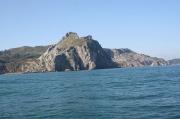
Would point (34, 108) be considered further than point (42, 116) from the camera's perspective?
Yes

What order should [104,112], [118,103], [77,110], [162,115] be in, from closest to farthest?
→ [162,115] < [104,112] < [77,110] < [118,103]

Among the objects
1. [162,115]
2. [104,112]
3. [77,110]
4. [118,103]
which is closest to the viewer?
[162,115]

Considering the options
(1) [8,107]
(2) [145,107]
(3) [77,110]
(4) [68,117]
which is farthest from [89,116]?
(1) [8,107]

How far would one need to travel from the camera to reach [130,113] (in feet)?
144

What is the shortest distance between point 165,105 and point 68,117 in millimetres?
13526

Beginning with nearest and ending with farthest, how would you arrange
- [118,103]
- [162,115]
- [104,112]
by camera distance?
1. [162,115]
2. [104,112]
3. [118,103]

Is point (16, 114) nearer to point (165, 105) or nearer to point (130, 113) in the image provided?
point (130, 113)

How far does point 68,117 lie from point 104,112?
472 centimetres

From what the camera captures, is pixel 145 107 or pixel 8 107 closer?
pixel 145 107

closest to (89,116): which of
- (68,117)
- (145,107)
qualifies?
(68,117)

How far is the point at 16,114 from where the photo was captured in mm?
46375

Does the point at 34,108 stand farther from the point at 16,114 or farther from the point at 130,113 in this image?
the point at 130,113

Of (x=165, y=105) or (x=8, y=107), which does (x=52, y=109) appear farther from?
(x=165, y=105)

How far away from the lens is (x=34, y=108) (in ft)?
167
